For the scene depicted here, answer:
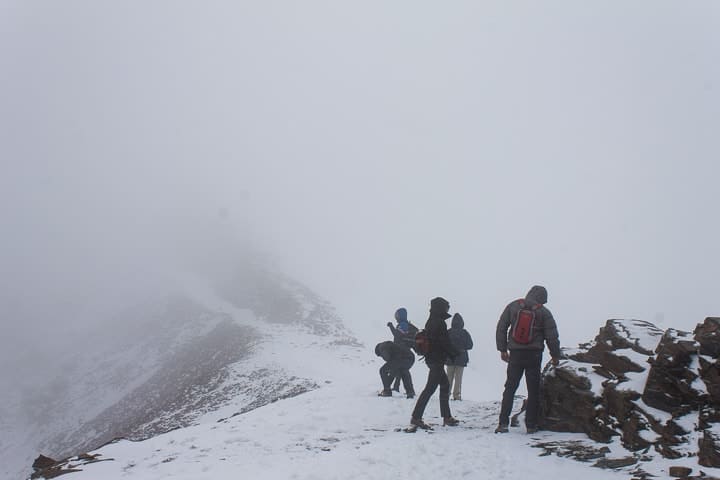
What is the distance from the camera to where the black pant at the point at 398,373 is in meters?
15.7

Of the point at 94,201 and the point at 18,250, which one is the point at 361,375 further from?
the point at 94,201

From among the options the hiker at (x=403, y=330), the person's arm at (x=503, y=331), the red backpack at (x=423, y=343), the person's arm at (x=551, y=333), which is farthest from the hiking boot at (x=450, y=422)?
the hiker at (x=403, y=330)

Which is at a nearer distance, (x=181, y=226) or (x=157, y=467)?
(x=157, y=467)

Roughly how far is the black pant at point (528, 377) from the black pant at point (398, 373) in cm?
547

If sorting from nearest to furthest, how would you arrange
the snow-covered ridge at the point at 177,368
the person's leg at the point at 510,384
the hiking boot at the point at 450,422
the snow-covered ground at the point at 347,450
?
the snow-covered ground at the point at 347,450
the person's leg at the point at 510,384
the hiking boot at the point at 450,422
the snow-covered ridge at the point at 177,368

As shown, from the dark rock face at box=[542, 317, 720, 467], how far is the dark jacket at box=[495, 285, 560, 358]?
3.09ft

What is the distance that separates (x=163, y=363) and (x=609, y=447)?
137 ft

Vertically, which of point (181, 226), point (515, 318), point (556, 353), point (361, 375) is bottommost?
point (361, 375)

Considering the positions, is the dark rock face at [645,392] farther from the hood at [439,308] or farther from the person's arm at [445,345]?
the hood at [439,308]

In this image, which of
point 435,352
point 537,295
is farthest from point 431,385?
point 537,295

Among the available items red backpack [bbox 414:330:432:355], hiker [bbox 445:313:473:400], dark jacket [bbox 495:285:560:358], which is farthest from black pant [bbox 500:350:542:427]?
hiker [bbox 445:313:473:400]

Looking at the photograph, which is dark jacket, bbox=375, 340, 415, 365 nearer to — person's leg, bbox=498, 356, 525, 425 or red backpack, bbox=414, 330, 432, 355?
red backpack, bbox=414, 330, 432, 355

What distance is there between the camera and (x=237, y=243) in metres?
104

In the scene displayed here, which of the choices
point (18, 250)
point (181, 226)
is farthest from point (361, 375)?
point (18, 250)
